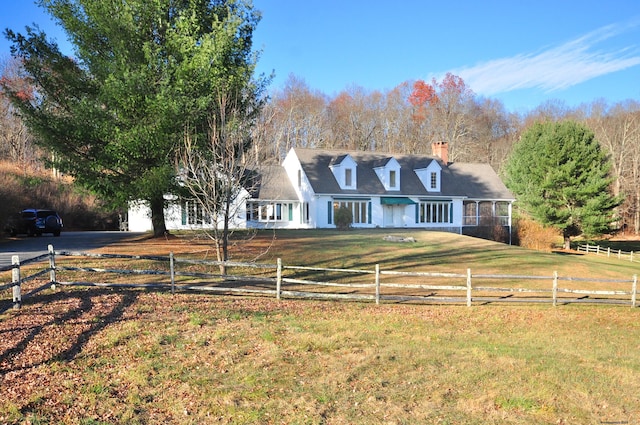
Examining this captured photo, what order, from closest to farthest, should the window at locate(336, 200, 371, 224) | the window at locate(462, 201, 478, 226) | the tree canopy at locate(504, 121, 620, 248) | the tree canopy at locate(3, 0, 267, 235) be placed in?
the tree canopy at locate(3, 0, 267, 235) → the window at locate(336, 200, 371, 224) → the tree canopy at locate(504, 121, 620, 248) → the window at locate(462, 201, 478, 226)

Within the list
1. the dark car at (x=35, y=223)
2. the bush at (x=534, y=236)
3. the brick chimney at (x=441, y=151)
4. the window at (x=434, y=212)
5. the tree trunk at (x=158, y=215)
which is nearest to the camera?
the tree trunk at (x=158, y=215)

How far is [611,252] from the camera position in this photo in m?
41.2

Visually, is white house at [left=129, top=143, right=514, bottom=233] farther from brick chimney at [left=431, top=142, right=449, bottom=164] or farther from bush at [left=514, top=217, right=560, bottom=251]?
brick chimney at [left=431, top=142, right=449, bottom=164]

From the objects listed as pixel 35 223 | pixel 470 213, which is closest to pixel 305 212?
pixel 470 213

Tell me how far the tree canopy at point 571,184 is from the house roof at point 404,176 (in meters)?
3.23

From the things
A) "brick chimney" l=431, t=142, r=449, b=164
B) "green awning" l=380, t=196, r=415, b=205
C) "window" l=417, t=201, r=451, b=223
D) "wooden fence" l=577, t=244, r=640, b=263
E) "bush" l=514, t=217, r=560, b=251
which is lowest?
→ "wooden fence" l=577, t=244, r=640, b=263

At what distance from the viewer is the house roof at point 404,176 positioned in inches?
1528

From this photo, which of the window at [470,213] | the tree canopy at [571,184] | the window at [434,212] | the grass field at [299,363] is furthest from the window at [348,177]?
the grass field at [299,363]

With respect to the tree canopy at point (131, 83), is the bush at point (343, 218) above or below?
below

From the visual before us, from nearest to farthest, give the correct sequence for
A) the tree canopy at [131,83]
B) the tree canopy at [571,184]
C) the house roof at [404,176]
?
the tree canopy at [131,83] → the house roof at [404,176] → the tree canopy at [571,184]

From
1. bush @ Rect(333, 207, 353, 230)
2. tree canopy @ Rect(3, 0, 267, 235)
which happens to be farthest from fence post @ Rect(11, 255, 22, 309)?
bush @ Rect(333, 207, 353, 230)

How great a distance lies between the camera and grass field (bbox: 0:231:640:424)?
20.7ft

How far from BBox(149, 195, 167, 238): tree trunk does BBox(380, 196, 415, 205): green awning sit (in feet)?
61.8

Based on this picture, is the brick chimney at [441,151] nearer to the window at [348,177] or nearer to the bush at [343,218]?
the window at [348,177]
